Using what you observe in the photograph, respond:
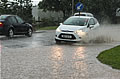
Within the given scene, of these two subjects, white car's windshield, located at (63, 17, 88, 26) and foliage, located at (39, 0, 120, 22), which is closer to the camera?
white car's windshield, located at (63, 17, 88, 26)

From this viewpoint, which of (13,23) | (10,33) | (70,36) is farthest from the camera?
(13,23)

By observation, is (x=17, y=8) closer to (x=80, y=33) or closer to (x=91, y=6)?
(x=91, y=6)

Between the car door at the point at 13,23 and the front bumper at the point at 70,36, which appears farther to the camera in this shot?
the car door at the point at 13,23

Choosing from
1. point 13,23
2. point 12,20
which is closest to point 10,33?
point 13,23

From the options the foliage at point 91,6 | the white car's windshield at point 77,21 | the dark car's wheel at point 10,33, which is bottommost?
the foliage at point 91,6

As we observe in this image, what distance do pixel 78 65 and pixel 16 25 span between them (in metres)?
11.3

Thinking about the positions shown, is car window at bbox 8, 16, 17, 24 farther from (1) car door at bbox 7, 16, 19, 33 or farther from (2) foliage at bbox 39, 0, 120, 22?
(2) foliage at bbox 39, 0, 120, 22

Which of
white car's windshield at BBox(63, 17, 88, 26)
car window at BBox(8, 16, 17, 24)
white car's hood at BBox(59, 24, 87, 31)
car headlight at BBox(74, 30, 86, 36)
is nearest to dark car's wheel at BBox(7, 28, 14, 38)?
car window at BBox(8, 16, 17, 24)

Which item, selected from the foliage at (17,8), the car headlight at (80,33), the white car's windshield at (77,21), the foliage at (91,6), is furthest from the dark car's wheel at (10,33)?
the foliage at (91,6)

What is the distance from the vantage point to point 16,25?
19.7m

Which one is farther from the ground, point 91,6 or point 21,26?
point 21,26

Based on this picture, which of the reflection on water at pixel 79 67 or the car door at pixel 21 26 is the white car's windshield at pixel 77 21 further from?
the reflection on water at pixel 79 67

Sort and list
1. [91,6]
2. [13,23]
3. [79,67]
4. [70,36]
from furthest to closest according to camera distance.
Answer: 1. [91,6]
2. [13,23]
3. [70,36]
4. [79,67]

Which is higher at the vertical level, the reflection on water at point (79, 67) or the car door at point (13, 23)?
the reflection on water at point (79, 67)
